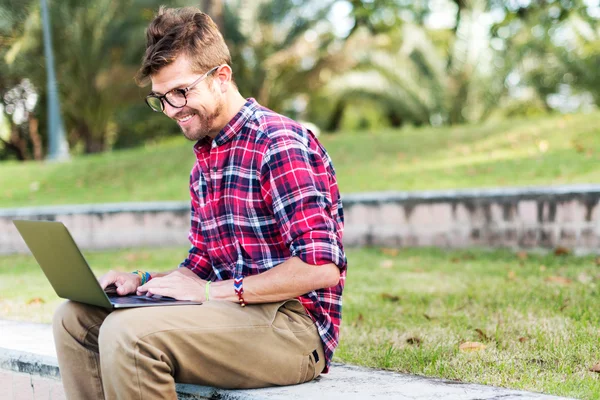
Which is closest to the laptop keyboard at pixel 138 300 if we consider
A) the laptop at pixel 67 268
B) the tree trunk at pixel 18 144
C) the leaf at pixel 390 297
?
A: the laptop at pixel 67 268

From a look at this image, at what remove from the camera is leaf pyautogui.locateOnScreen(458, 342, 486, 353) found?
12.0 feet

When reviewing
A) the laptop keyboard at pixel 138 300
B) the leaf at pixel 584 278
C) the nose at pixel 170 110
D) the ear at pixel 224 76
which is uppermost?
the ear at pixel 224 76

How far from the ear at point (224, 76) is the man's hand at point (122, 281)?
848 millimetres

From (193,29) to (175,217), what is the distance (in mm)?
6160

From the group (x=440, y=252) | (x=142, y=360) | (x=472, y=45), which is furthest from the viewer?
(x=472, y=45)

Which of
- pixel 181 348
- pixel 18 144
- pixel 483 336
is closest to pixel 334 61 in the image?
pixel 18 144

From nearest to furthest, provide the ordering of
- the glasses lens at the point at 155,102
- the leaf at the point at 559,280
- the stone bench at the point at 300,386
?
the stone bench at the point at 300,386 → the glasses lens at the point at 155,102 → the leaf at the point at 559,280

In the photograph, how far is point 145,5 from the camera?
22.1m

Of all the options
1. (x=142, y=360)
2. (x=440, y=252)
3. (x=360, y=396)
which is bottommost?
(x=440, y=252)

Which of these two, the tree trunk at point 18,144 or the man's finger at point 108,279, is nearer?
the man's finger at point 108,279

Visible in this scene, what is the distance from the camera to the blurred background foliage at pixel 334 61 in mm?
15469

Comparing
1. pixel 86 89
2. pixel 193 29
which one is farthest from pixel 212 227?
pixel 86 89

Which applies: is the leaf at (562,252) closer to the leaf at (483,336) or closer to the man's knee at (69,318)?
the leaf at (483,336)

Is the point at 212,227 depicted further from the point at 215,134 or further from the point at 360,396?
the point at 360,396
